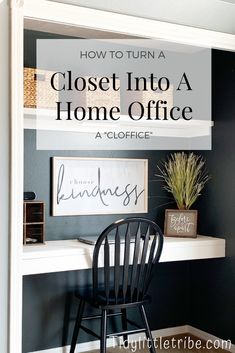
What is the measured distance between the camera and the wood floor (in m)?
3.59

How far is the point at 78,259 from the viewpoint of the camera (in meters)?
3.06

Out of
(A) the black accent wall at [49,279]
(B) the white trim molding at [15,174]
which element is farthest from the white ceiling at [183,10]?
(A) the black accent wall at [49,279]

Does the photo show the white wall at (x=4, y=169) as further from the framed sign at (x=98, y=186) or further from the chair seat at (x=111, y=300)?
the framed sign at (x=98, y=186)

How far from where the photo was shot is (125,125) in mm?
3678

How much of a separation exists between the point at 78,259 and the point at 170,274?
120 cm

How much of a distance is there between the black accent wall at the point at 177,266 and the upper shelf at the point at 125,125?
103 millimetres

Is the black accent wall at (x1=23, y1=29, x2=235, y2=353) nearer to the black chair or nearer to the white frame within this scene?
the black chair

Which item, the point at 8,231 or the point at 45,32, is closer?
the point at 8,231

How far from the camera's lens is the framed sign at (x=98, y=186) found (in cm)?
353

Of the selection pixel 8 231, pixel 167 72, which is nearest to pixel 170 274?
pixel 167 72

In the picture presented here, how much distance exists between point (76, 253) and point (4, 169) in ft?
2.93

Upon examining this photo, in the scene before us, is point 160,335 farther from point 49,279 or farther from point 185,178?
point 185,178

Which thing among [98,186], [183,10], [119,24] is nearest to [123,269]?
[98,186]

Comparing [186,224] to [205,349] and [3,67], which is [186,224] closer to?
[205,349]
